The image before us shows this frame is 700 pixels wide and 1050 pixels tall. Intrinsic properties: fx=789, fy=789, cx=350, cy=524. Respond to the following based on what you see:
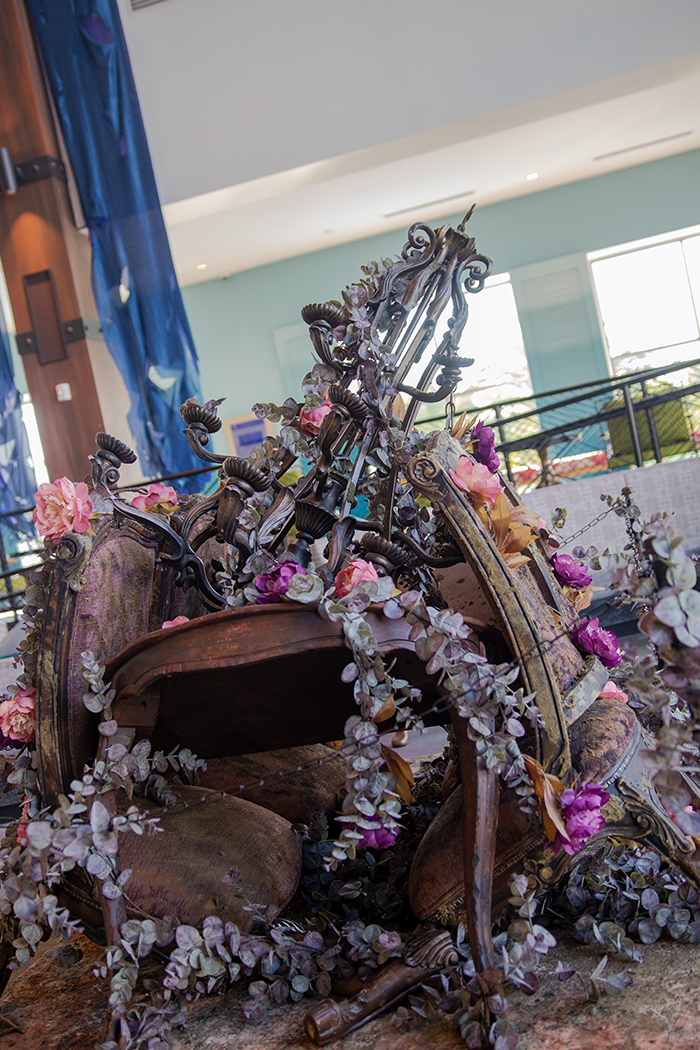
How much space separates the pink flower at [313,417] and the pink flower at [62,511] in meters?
0.38

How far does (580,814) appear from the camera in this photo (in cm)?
106

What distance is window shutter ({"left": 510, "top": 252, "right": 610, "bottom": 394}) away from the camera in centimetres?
958

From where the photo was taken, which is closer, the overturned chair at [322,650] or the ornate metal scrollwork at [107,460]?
the overturned chair at [322,650]

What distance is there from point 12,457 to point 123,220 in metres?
2.04

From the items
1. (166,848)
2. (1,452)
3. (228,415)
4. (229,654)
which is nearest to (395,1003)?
(166,848)

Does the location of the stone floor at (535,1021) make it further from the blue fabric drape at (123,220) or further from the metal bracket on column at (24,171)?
the metal bracket on column at (24,171)

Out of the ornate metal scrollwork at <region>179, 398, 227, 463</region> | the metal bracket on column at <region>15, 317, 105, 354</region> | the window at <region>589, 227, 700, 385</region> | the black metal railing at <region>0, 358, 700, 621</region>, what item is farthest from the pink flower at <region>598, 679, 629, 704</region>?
the window at <region>589, 227, 700, 385</region>

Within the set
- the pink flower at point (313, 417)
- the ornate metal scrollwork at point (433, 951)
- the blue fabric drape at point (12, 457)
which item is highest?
the blue fabric drape at point (12, 457)

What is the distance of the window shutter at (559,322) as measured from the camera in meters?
9.58

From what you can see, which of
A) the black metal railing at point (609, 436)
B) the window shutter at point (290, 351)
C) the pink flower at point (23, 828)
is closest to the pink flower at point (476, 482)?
the pink flower at point (23, 828)

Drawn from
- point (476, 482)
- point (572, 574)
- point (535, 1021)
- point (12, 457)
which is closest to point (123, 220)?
point (12, 457)

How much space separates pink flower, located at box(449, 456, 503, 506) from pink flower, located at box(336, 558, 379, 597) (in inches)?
9.3

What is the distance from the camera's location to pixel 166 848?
4.19ft

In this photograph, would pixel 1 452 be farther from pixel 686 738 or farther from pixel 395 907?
pixel 686 738
